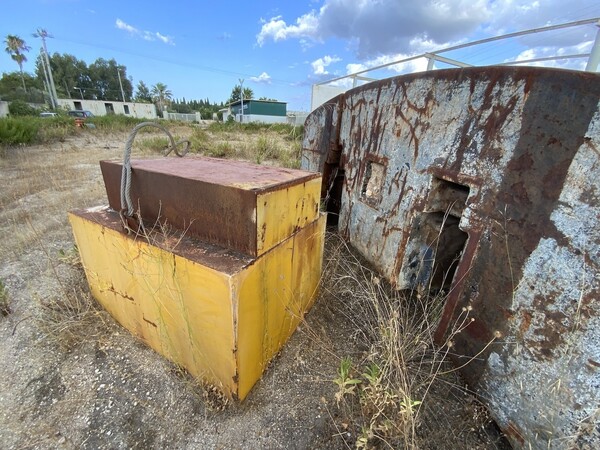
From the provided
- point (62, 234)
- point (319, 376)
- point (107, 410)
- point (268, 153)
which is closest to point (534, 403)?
point (319, 376)

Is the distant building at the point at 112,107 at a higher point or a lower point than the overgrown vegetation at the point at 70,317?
higher

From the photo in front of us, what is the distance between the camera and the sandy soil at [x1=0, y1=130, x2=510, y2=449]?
1357 millimetres

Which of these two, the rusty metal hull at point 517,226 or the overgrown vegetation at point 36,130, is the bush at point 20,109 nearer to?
the overgrown vegetation at point 36,130

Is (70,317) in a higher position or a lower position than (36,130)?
lower

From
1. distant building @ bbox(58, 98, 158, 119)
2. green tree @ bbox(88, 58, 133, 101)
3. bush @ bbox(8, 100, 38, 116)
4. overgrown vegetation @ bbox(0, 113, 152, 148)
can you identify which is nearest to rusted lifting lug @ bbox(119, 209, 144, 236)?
overgrown vegetation @ bbox(0, 113, 152, 148)

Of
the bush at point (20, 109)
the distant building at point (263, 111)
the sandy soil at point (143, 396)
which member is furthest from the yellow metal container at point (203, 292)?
the distant building at point (263, 111)

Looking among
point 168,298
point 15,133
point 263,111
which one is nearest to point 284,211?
point 168,298

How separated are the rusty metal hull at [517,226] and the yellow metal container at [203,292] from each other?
85 cm

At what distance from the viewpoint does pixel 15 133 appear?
28.5ft

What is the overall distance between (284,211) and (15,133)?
11.8 metres

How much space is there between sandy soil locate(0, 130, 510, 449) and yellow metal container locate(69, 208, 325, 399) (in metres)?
0.12

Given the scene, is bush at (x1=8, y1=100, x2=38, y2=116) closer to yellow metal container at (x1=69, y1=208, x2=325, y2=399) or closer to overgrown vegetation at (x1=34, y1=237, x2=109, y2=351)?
overgrown vegetation at (x1=34, y1=237, x2=109, y2=351)

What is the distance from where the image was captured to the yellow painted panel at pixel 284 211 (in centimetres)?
128

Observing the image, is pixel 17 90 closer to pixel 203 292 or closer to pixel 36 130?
→ pixel 36 130
